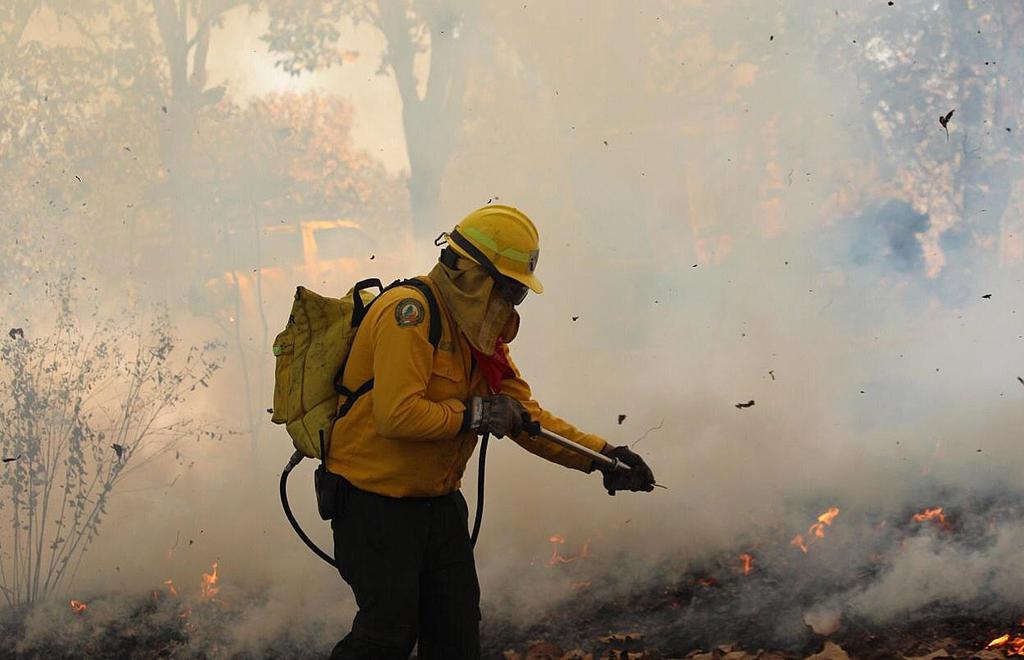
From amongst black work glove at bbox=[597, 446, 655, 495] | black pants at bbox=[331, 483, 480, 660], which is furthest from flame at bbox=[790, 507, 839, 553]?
black pants at bbox=[331, 483, 480, 660]

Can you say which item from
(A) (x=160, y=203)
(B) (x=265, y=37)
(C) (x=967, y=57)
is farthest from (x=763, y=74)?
(A) (x=160, y=203)

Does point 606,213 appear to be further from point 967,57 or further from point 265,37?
point 967,57

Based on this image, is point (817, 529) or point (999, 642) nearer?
point (999, 642)

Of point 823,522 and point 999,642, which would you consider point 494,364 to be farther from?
point 823,522

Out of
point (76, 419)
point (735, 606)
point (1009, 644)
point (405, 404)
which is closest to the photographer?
point (405, 404)

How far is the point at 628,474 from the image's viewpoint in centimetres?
Result: 358

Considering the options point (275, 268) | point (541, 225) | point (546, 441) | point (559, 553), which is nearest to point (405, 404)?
point (546, 441)

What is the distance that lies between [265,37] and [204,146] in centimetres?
79

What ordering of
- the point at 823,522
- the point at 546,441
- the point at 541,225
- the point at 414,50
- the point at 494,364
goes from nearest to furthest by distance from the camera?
the point at 494,364, the point at 546,441, the point at 823,522, the point at 541,225, the point at 414,50

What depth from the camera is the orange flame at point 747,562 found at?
4.86m

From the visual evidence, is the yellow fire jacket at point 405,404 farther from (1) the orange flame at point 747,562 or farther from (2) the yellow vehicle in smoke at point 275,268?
(2) the yellow vehicle in smoke at point 275,268

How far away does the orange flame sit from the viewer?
4857mm

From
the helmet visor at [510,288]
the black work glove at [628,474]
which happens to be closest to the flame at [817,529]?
the black work glove at [628,474]

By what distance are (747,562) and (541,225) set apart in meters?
2.54
